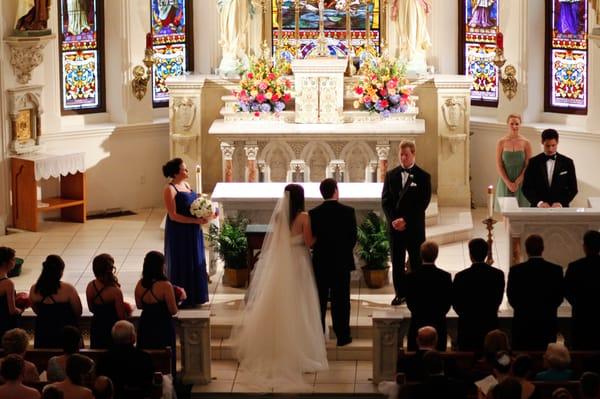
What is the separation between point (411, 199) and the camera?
13.4 meters

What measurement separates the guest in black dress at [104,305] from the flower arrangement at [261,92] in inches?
269

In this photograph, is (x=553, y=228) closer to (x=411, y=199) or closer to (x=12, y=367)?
(x=411, y=199)

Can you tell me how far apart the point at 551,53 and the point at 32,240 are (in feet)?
21.8

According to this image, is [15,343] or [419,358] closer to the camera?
[419,358]

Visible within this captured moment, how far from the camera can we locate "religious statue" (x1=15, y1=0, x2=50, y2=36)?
17.0m

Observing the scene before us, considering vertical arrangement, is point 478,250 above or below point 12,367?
above

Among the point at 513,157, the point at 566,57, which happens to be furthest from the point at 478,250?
the point at 566,57

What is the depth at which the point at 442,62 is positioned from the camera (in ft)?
62.0

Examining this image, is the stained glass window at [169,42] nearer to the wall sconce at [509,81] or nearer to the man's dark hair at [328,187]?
the wall sconce at [509,81]

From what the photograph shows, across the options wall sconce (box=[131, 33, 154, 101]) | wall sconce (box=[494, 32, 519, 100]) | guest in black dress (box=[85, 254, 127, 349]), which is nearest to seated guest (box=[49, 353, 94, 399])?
guest in black dress (box=[85, 254, 127, 349])

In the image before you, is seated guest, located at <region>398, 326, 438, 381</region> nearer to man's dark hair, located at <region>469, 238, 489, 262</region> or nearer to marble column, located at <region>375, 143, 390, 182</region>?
man's dark hair, located at <region>469, 238, 489, 262</region>

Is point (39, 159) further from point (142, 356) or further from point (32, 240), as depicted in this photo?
point (142, 356)

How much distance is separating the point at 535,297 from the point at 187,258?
3.66 meters

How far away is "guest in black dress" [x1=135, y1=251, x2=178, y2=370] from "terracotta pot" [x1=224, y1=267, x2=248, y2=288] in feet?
9.51
